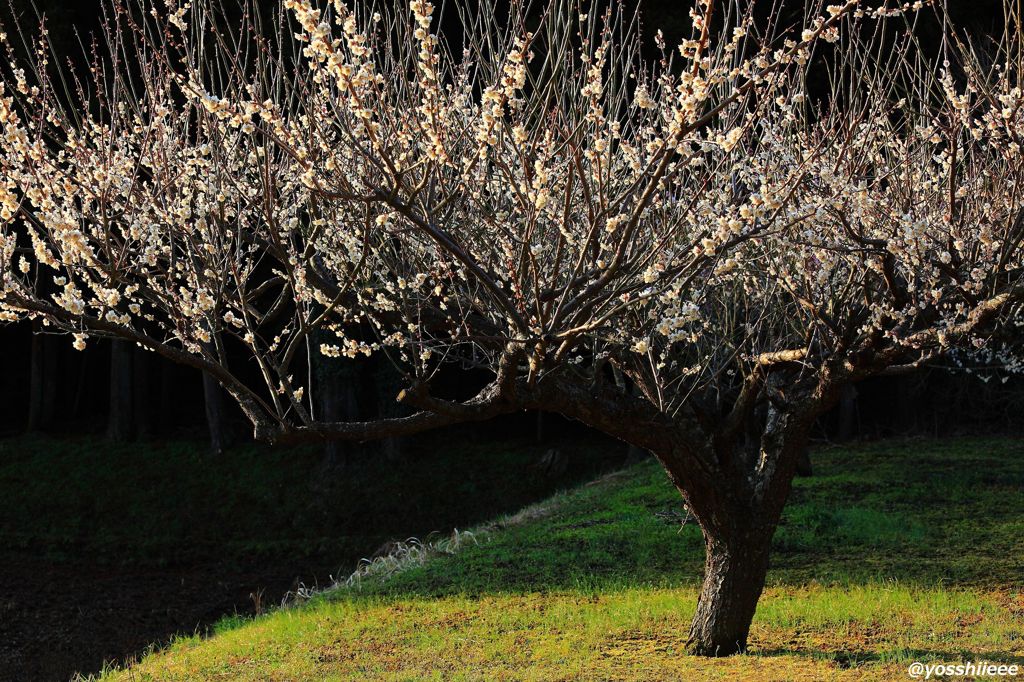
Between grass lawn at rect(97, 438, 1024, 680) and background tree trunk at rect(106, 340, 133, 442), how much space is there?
9.44m

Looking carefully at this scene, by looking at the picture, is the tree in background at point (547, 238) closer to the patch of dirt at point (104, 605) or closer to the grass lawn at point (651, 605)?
the grass lawn at point (651, 605)

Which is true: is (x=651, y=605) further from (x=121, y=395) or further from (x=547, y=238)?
(x=121, y=395)

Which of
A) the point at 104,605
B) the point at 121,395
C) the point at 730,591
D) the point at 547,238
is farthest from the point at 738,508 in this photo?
the point at 121,395

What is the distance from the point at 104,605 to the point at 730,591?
23.3ft

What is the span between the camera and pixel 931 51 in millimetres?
11000

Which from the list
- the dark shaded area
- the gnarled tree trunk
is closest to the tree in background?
the gnarled tree trunk

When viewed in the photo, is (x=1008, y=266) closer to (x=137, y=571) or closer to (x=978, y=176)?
(x=978, y=176)

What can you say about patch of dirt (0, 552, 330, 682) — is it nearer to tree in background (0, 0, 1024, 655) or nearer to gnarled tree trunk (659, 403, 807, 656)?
tree in background (0, 0, 1024, 655)

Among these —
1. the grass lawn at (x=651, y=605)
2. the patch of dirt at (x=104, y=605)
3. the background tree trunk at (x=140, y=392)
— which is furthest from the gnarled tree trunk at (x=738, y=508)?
the background tree trunk at (x=140, y=392)

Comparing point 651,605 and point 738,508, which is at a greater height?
point 738,508

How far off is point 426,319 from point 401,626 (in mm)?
2426

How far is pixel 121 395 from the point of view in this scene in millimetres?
16453

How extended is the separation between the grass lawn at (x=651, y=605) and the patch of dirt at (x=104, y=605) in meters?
1.46

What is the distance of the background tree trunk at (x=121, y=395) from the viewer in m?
16.3
